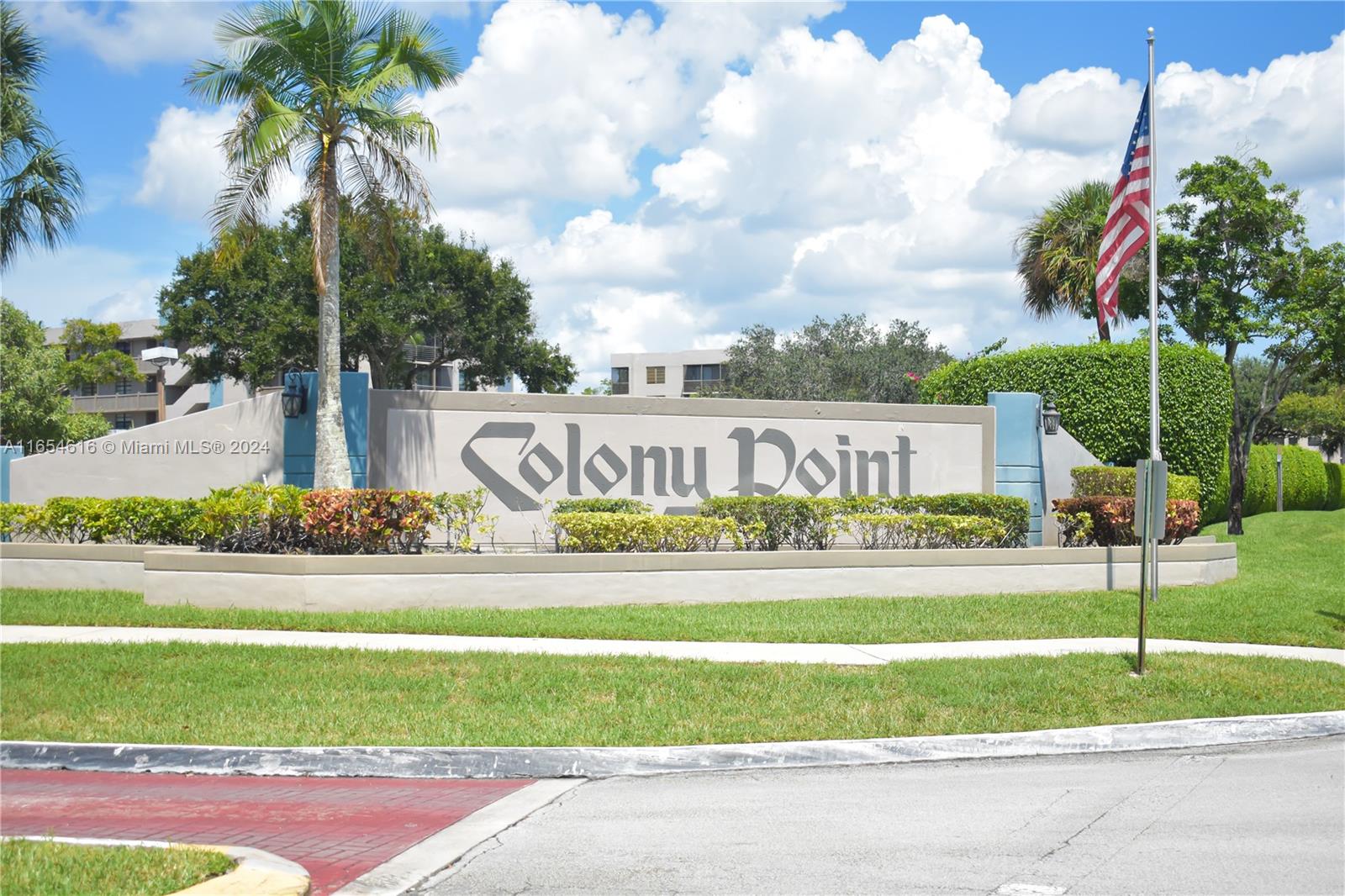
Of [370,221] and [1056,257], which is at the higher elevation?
[1056,257]

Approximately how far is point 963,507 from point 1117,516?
237cm

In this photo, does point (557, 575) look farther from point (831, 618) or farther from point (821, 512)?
point (821, 512)

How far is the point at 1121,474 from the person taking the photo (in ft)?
67.6

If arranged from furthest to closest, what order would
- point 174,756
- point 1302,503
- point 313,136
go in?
point 1302,503 < point 313,136 < point 174,756

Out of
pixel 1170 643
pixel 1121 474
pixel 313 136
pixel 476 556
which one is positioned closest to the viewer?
pixel 1170 643

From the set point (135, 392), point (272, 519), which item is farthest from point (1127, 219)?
point (135, 392)

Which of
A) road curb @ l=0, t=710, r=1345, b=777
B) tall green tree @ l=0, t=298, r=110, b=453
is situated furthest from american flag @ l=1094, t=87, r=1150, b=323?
tall green tree @ l=0, t=298, r=110, b=453

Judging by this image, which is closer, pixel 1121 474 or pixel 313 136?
pixel 313 136

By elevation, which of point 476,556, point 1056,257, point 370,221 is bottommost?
point 476,556

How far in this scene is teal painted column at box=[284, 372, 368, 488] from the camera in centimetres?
1719

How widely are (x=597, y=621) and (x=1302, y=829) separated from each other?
26.2ft

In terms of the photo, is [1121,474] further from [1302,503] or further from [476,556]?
[1302,503]

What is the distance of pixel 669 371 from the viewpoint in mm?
82125

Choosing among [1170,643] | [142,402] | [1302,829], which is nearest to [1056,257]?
[1170,643]
